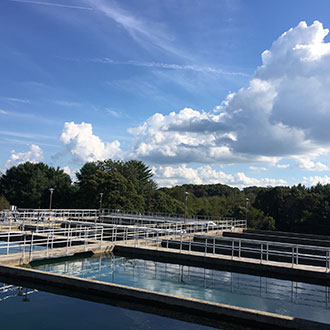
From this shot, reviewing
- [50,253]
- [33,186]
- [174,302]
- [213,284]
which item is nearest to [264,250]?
[213,284]

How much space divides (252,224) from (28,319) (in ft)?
165

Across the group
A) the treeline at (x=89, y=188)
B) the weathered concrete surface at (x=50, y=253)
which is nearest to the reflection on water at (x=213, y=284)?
the weathered concrete surface at (x=50, y=253)

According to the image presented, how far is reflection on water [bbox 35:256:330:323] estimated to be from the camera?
38.9ft

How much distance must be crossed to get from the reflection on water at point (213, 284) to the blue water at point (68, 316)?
2.67 meters

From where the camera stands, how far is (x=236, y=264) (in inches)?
694

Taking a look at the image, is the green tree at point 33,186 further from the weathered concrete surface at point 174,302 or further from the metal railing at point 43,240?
the weathered concrete surface at point 174,302

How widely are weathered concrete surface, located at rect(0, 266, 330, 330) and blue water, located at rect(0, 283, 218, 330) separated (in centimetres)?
52

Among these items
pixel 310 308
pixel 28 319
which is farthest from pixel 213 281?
pixel 28 319

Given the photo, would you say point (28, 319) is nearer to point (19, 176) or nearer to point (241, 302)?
point (241, 302)

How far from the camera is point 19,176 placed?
73125mm

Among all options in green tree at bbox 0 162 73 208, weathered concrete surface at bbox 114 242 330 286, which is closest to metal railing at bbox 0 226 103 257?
weathered concrete surface at bbox 114 242 330 286

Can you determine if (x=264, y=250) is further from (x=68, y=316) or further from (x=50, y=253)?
(x=68, y=316)

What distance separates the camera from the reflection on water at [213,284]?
11852 mm

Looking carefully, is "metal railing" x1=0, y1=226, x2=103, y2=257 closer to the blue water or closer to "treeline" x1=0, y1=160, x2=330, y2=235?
the blue water
